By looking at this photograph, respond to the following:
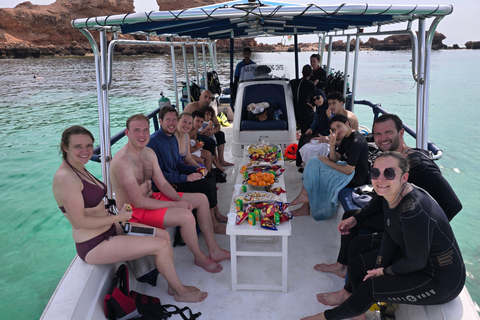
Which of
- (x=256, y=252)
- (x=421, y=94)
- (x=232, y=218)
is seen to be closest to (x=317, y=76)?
(x=421, y=94)

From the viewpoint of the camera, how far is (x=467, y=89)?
19.3m

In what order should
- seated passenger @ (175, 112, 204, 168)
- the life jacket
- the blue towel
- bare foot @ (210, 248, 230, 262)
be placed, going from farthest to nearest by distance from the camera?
the life jacket, seated passenger @ (175, 112, 204, 168), the blue towel, bare foot @ (210, 248, 230, 262)

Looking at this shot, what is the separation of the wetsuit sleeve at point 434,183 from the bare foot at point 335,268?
862 millimetres

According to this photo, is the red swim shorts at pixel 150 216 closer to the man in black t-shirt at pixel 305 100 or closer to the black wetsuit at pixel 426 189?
the black wetsuit at pixel 426 189

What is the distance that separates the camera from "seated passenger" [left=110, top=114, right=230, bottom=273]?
2.33m

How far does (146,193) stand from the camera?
257 centimetres

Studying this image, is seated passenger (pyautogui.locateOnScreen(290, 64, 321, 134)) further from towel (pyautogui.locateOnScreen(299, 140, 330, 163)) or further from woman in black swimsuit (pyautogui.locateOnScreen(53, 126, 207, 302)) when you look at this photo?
woman in black swimsuit (pyautogui.locateOnScreen(53, 126, 207, 302))

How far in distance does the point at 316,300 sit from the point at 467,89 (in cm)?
2227

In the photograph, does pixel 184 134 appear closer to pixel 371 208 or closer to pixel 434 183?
pixel 371 208

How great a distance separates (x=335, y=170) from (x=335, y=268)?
2.87 ft

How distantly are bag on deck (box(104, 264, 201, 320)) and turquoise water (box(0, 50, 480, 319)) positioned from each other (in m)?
2.10

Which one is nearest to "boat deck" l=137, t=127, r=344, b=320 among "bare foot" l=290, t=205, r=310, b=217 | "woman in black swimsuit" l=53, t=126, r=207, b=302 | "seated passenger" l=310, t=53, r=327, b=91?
"bare foot" l=290, t=205, r=310, b=217


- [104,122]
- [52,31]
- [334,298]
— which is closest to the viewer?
[334,298]

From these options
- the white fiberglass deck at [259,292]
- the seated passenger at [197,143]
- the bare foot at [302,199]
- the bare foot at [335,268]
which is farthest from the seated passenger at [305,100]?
the bare foot at [335,268]
